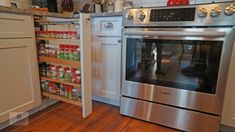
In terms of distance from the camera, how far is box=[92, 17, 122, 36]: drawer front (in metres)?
1.44

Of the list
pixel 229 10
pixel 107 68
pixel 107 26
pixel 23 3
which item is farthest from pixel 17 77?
pixel 229 10

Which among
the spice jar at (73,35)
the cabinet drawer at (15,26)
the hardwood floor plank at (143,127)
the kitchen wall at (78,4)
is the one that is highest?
the kitchen wall at (78,4)

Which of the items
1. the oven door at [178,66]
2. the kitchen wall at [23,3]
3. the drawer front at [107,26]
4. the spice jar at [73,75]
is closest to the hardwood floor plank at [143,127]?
the oven door at [178,66]

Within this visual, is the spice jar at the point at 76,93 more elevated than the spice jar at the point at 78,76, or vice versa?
the spice jar at the point at 78,76

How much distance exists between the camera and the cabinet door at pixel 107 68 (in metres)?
1.52

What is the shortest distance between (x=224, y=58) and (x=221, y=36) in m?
0.15

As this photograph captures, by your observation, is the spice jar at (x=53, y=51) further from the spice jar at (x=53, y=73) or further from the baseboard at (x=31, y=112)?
the baseboard at (x=31, y=112)

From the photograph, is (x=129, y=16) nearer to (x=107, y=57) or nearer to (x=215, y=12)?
(x=107, y=57)

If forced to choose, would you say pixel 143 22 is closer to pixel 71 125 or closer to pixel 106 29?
pixel 106 29

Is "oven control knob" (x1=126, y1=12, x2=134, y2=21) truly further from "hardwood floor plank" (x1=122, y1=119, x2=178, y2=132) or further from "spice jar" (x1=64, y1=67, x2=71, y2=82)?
"hardwood floor plank" (x1=122, y1=119, x2=178, y2=132)

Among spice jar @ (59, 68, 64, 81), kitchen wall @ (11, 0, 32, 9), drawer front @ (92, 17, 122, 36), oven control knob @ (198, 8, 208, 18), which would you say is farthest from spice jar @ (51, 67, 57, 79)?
oven control knob @ (198, 8, 208, 18)

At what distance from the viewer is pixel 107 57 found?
156cm

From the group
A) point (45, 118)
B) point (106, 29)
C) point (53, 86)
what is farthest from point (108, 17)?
point (45, 118)

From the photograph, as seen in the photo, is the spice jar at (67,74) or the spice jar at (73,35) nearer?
the spice jar at (73,35)
